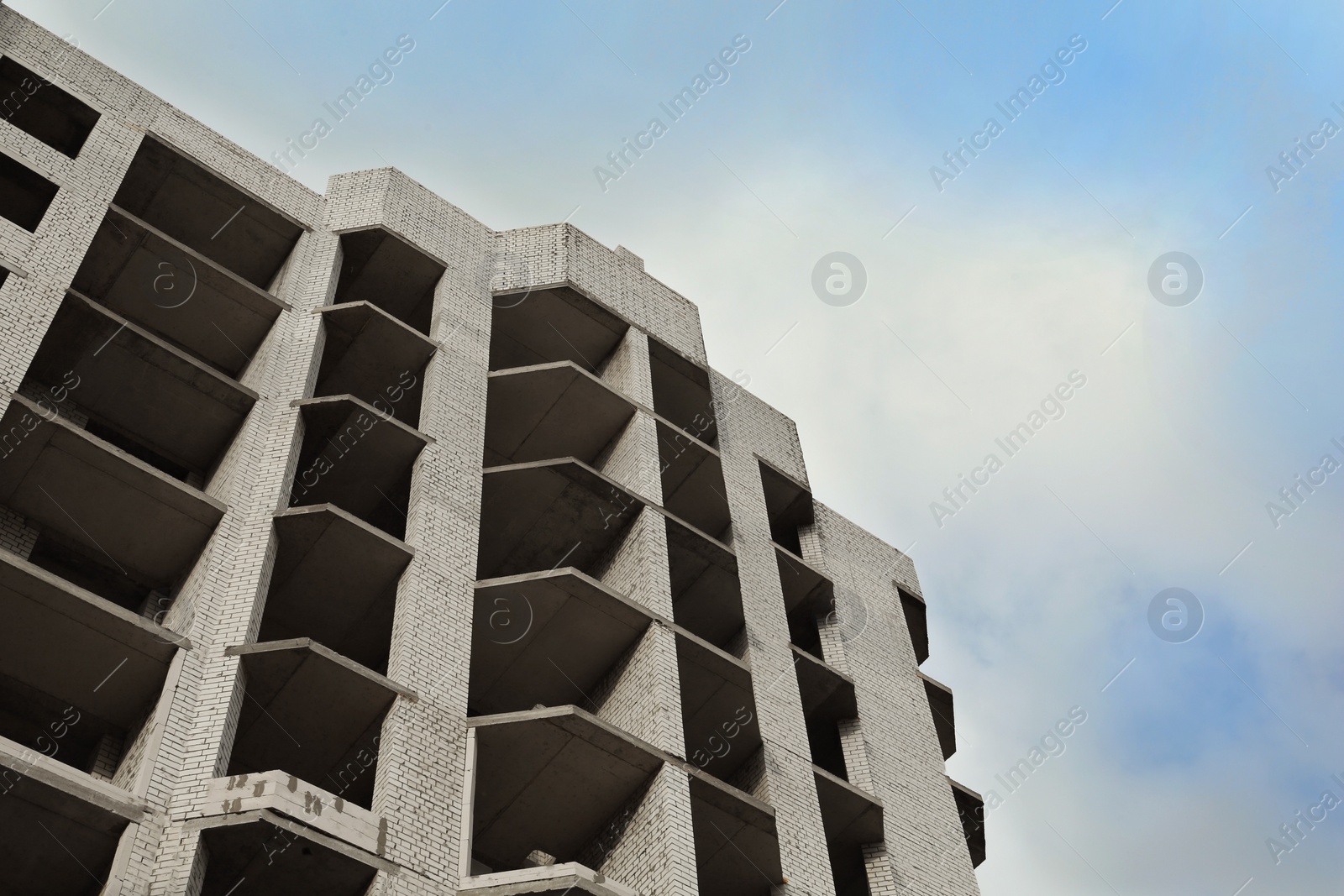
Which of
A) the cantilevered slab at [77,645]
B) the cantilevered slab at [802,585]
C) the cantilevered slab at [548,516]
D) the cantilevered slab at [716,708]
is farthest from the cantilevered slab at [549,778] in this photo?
the cantilevered slab at [802,585]

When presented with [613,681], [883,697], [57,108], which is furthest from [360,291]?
[883,697]

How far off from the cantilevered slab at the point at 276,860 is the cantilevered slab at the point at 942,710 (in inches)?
675

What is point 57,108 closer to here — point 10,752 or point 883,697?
point 10,752

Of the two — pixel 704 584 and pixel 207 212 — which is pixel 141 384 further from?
pixel 704 584

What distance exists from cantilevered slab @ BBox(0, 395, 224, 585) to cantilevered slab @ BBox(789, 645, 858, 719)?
11362mm

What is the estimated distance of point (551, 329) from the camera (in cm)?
2888

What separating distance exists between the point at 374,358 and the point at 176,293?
3.65 metres

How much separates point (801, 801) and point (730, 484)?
27.4 feet

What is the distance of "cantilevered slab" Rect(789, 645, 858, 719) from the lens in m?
25.4

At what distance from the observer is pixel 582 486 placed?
23578 mm

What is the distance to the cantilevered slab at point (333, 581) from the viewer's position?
64.1ft

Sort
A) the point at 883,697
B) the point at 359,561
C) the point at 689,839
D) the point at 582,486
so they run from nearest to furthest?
the point at 689,839, the point at 359,561, the point at 582,486, the point at 883,697

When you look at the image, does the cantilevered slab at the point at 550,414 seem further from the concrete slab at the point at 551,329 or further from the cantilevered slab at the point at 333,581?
the cantilevered slab at the point at 333,581

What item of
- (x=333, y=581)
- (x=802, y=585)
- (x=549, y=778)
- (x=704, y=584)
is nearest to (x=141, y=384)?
(x=333, y=581)
